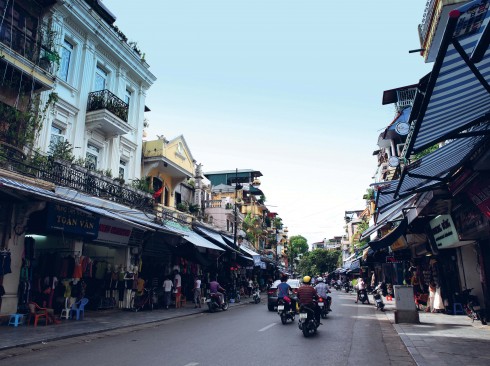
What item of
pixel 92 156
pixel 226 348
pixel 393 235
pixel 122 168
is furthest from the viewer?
pixel 122 168

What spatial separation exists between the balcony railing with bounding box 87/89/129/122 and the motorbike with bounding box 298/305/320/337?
40.1 feet

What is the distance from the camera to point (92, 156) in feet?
54.6

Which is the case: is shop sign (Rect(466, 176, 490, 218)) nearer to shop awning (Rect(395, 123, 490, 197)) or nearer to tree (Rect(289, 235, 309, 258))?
shop awning (Rect(395, 123, 490, 197))

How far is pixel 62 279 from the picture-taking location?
13375mm

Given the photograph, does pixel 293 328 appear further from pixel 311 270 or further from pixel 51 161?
pixel 311 270

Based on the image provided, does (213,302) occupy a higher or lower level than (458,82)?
lower

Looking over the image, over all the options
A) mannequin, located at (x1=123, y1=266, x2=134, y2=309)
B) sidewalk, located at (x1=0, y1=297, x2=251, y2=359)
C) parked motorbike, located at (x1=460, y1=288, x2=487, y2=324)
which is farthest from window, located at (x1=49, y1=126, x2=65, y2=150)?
parked motorbike, located at (x1=460, y1=288, x2=487, y2=324)

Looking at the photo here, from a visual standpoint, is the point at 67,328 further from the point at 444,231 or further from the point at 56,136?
the point at 444,231

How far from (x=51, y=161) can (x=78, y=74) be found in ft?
18.1

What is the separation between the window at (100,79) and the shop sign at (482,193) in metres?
15.9

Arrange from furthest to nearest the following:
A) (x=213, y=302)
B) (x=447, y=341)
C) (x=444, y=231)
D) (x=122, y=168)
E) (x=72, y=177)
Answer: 1. (x=122, y=168)
2. (x=213, y=302)
3. (x=72, y=177)
4. (x=444, y=231)
5. (x=447, y=341)

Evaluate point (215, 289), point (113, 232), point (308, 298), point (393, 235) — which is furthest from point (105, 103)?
point (393, 235)

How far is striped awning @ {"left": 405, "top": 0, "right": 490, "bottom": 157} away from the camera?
3.67m

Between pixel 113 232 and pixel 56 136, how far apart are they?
15.2 ft
